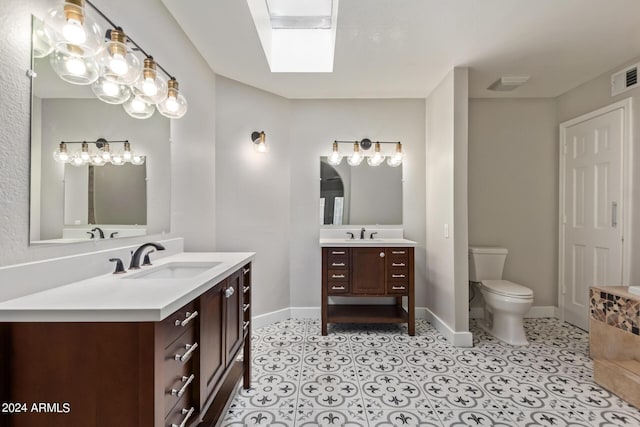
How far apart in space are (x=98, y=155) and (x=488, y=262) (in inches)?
136

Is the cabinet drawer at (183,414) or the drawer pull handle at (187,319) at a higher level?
the drawer pull handle at (187,319)

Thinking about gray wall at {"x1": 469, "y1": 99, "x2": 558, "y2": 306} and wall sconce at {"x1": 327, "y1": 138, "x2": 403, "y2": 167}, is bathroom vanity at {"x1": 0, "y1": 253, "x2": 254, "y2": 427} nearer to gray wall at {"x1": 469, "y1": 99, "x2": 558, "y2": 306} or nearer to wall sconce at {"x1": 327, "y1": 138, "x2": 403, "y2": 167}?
wall sconce at {"x1": 327, "y1": 138, "x2": 403, "y2": 167}

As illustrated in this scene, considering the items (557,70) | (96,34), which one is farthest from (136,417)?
(557,70)

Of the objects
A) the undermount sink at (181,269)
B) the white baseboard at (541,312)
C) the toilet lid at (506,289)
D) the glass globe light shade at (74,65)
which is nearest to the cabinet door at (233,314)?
the undermount sink at (181,269)

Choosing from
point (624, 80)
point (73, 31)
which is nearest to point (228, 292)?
point (73, 31)

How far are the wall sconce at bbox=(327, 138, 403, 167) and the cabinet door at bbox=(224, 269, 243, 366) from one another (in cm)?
190

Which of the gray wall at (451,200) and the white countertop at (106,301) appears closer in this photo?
the white countertop at (106,301)

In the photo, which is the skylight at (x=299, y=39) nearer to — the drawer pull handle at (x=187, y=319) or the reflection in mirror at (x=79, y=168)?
the reflection in mirror at (x=79, y=168)

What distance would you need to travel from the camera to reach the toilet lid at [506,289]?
2557mm

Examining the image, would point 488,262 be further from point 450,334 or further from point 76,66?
point 76,66

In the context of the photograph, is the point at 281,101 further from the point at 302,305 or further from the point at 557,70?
the point at 557,70

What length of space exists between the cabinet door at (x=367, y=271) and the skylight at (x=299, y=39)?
1.78m

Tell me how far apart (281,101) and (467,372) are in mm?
3117

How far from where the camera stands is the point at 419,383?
1999 millimetres
